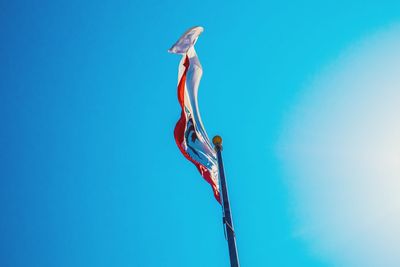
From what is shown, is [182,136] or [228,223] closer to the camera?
[228,223]

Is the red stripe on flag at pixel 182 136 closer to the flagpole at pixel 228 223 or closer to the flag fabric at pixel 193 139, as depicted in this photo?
the flag fabric at pixel 193 139

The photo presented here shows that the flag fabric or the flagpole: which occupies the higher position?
the flag fabric

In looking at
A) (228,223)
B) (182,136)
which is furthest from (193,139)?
(228,223)

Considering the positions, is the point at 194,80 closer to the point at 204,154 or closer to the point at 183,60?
the point at 183,60

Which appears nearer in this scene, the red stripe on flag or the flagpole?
the flagpole

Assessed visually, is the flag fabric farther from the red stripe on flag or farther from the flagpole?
the flagpole

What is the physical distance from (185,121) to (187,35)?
9.52 feet

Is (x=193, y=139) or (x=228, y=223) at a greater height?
(x=193, y=139)

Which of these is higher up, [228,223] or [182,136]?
[182,136]

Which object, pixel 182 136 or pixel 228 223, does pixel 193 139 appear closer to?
pixel 182 136

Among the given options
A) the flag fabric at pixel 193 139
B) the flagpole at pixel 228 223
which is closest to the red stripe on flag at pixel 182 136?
the flag fabric at pixel 193 139

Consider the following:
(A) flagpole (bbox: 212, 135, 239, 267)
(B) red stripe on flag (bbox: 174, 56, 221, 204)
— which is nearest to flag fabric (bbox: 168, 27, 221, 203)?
(B) red stripe on flag (bbox: 174, 56, 221, 204)

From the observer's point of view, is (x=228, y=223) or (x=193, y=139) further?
(x=193, y=139)

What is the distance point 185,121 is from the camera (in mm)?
8422
